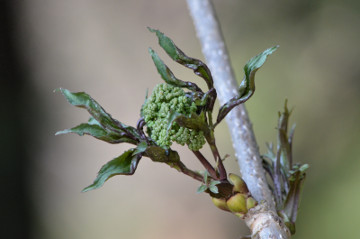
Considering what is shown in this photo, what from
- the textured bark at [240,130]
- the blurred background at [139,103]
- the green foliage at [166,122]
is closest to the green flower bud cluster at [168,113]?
the green foliage at [166,122]

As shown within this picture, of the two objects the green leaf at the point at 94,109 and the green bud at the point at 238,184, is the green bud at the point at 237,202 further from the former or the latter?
the green leaf at the point at 94,109

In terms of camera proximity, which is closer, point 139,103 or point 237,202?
point 237,202

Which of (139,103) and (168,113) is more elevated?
(139,103)

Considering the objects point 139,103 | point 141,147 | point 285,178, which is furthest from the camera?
point 139,103

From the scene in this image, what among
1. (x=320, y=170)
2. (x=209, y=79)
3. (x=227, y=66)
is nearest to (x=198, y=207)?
(x=320, y=170)

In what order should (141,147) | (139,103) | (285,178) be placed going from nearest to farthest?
(141,147) → (285,178) → (139,103)

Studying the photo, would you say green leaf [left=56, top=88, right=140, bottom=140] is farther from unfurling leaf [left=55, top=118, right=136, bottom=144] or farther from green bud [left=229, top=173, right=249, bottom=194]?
green bud [left=229, top=173, right=249, bottom=194]

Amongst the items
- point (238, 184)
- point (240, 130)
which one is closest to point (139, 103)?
point (240, 130)

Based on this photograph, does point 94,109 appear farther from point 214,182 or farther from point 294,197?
point 294,197
